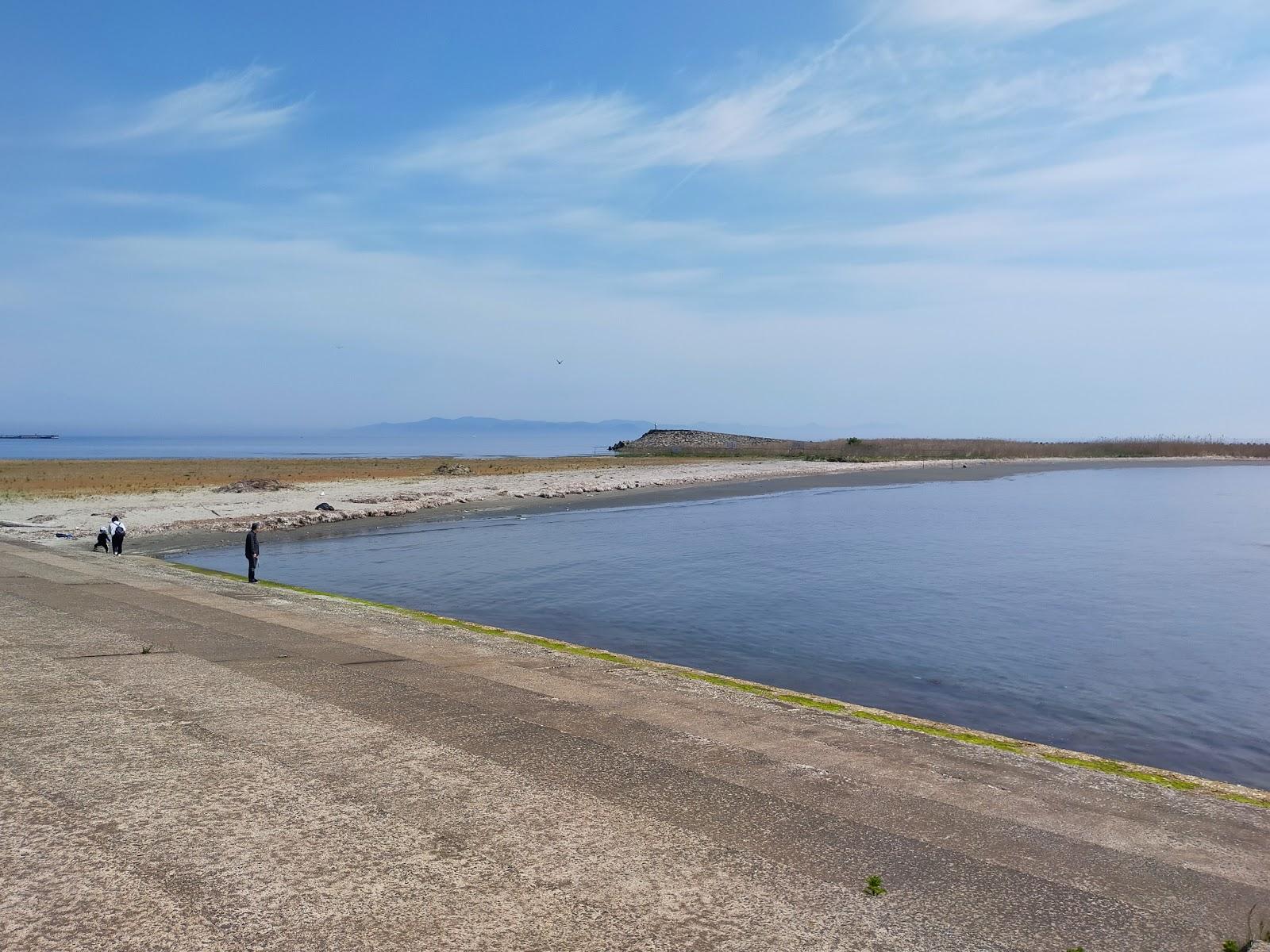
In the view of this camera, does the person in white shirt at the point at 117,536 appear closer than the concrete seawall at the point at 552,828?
No

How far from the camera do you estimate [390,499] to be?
49.0 metres

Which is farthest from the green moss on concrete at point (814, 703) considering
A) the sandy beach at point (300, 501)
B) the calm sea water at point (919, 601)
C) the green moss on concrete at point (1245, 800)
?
the sandy beach at point (300, 501)

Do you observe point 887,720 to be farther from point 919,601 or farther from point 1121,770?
point 919,601

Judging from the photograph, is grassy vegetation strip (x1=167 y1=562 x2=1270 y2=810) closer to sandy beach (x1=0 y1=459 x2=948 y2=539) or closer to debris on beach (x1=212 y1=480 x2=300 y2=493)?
sandy beach (x1=0 y1=459 x2=948 y2=539)

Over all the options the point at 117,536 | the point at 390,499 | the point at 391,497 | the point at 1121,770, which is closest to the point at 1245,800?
the point at 1121,770

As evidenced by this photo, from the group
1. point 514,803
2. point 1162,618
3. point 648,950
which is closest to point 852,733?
point 514,803

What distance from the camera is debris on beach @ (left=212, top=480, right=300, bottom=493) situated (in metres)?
51.6

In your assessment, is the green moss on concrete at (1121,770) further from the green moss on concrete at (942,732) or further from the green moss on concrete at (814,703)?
the green moss on concrete at (814,703)

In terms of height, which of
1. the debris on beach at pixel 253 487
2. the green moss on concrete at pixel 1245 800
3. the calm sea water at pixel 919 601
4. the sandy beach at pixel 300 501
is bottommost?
the calm sea water at pixel 919 601

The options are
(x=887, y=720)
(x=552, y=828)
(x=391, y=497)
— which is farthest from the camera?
(x=391, y=497)

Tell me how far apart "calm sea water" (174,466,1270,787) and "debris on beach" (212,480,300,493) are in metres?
16.2

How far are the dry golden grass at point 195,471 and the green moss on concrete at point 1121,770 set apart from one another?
173 ft

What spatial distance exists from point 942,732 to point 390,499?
42.0 meters

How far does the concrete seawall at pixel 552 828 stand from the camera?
5.41 m
